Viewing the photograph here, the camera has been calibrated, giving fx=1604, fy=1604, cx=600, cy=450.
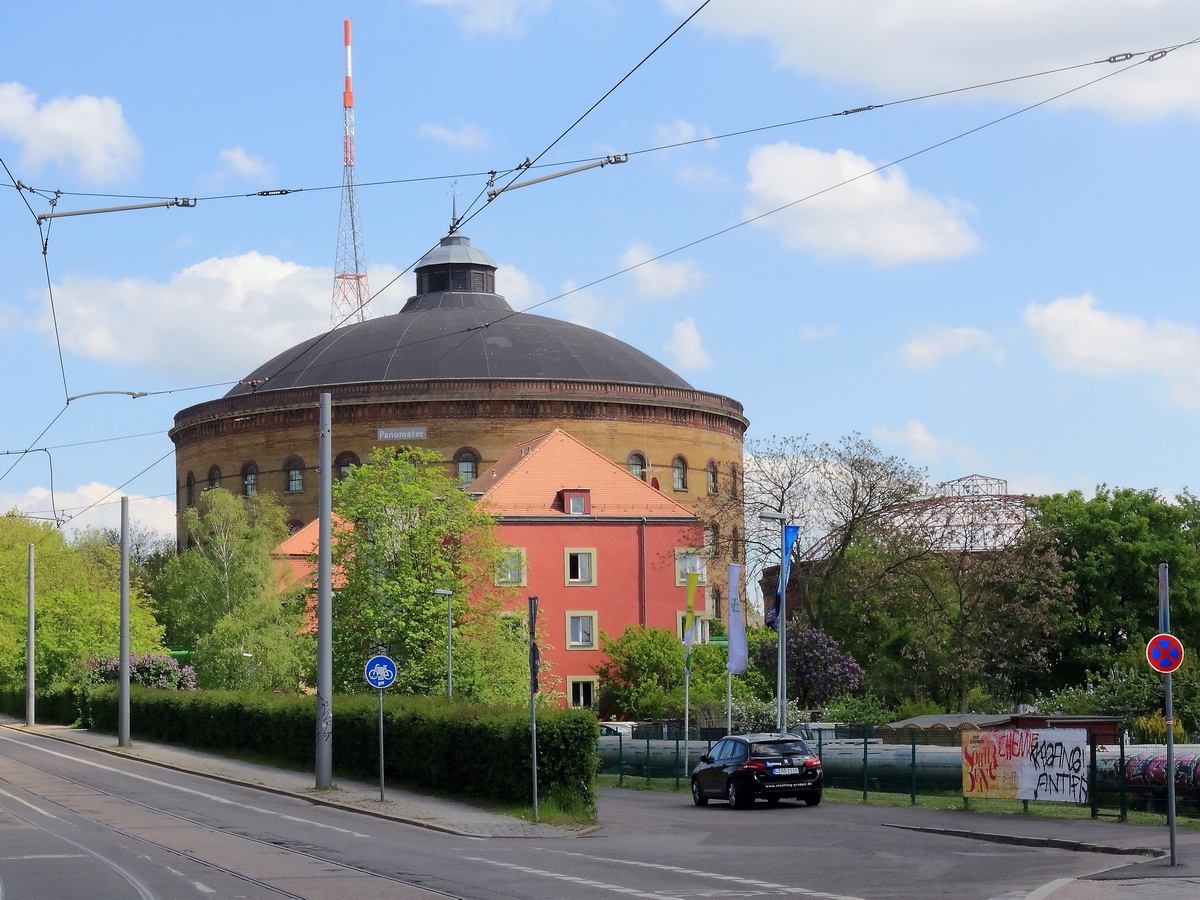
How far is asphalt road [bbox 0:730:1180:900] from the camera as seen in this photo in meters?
15.3

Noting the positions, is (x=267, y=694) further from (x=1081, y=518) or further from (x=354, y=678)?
(x=1081, y=518)

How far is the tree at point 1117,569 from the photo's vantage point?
206 feet

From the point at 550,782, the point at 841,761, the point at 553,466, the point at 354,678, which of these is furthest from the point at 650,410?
the point at 550,782

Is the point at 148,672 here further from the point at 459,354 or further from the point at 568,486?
the point at 459,354

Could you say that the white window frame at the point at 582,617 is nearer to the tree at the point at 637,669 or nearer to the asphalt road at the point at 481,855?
the tree at the point at 637,669

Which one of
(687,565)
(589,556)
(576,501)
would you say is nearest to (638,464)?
(687,565)

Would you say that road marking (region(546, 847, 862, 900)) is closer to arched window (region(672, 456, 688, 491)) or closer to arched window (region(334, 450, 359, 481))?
arched window (region(334, 450, 359, 481))

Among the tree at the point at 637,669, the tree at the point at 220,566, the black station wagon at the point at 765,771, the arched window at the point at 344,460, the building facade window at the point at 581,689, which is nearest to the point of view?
the black station wagon at the point at 765,771

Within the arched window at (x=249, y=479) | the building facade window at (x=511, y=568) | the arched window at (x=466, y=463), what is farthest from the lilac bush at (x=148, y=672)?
the arched window at (x=249, y=479)

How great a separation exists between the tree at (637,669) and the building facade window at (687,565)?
4.07 m

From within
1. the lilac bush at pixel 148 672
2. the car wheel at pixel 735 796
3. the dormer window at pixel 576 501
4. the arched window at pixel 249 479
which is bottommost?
the car wheel at pixel 735 796

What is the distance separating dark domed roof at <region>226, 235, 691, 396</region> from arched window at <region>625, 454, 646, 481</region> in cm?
434

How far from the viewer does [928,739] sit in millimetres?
41844

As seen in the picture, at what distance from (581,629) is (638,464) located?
81.2 ft
